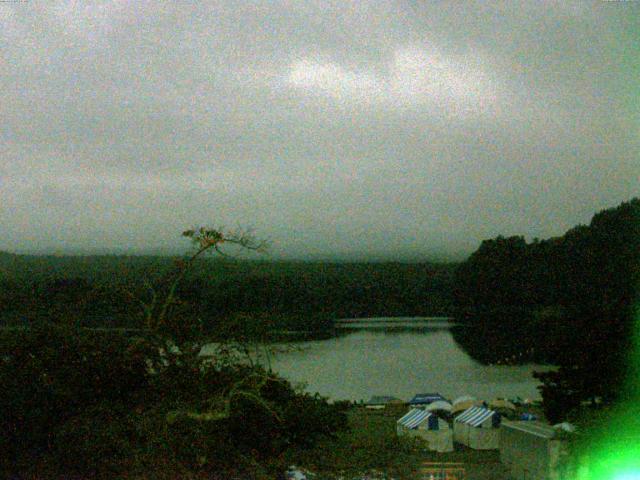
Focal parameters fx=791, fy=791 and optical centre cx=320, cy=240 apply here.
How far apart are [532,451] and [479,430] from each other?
6170 mm

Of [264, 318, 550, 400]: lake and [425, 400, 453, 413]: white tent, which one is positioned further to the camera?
[264, 318, 550, 400]: lake

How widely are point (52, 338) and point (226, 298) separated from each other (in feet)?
17.8

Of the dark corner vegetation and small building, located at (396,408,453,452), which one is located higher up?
the dark corner vegetation

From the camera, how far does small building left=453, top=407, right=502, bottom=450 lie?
644 inches

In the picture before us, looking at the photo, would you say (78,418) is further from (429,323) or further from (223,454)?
(429,323)

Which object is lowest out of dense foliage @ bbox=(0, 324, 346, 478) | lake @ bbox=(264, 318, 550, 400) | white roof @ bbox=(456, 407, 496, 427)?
lake @ bbox=(264, 318, 550, 400)

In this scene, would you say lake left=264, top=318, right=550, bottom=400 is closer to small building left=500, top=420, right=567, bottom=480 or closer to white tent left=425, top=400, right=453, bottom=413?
white tent left=425, top=400, right=453, bottom=413

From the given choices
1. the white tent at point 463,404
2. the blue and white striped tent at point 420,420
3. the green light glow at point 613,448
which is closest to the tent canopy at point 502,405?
the white tent at point 463,404

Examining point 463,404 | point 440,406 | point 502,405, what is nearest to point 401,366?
point 502,405

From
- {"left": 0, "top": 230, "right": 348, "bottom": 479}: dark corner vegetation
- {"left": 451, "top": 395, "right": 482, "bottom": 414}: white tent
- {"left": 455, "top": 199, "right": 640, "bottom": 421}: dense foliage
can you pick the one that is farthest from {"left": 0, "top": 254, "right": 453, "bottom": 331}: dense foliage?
{"left": 455, "top": 199, "right": 640, "bottom": 421}: dense foliage

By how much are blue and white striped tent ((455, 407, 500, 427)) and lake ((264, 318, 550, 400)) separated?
16.4ft

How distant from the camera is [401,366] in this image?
35375mm

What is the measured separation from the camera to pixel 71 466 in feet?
17.7

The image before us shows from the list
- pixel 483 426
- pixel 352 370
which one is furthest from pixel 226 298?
pixel 352 370
